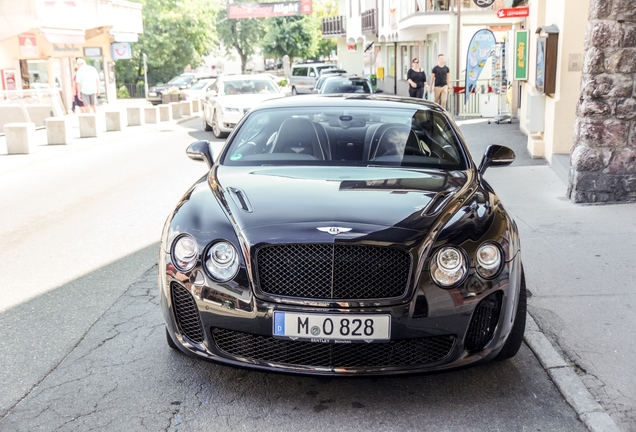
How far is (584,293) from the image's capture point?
5.84 meters

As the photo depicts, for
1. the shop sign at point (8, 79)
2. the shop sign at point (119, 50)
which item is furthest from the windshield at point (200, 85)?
the shop sign at point (8, 79)

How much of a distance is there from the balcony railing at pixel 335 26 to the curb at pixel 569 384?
65.3m

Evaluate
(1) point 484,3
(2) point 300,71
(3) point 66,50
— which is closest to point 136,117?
(3) point 66,50

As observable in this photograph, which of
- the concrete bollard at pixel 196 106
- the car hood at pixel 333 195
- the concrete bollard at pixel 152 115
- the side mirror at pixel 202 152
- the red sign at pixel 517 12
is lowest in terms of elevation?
the concrete bollard at pixel 196 106

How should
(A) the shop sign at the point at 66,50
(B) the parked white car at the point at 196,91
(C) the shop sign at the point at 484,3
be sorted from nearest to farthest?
1. (C) the shop sign at the point at 484,3
2. (A) the shop sign at the point at 66,50
3. (B) the parked white car at the point at 196,91

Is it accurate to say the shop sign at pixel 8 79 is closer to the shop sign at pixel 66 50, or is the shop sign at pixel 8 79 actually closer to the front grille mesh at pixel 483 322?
the shop sign at pixel 66 50

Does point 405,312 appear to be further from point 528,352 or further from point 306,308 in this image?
point 528,352

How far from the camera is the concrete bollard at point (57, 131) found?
18406 mm

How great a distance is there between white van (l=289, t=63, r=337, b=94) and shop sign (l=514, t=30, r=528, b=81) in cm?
2796

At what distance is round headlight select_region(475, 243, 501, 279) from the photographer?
3949 millimetres

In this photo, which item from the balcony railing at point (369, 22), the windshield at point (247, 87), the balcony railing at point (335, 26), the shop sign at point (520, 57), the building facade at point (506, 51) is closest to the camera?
the building facade at point (506, 51)

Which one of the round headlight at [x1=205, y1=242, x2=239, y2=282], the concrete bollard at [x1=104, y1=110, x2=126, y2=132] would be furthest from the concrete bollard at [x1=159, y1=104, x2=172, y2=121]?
the round headlight at [x1=205, y1=242, x2=239, y2=282]

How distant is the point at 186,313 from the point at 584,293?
317 centimetres

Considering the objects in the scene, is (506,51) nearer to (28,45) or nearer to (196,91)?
(28,45)
